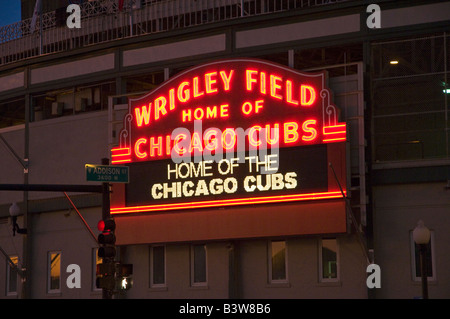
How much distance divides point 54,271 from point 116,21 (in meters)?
11.4

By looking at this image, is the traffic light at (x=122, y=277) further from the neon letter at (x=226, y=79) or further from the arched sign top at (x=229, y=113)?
the neon letter at (x=226, y=79)

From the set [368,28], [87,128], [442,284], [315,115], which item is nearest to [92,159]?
[87,128]

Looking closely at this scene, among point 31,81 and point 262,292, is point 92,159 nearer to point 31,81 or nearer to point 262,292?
point 31,81

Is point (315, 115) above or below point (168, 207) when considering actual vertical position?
above

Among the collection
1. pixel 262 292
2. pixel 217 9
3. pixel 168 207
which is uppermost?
pixel 217 9

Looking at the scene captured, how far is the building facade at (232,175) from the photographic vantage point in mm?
29406

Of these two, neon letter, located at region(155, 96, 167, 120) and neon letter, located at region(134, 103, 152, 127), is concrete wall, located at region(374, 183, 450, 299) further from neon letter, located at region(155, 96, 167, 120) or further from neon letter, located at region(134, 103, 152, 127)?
neon letter, located at region(134, 103, 152, 127)

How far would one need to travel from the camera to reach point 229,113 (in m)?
31.7

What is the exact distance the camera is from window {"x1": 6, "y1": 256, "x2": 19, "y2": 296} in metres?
38.4

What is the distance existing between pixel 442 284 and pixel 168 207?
10121mm

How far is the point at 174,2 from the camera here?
123 ft

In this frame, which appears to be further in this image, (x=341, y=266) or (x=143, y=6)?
(x=143, y=6)

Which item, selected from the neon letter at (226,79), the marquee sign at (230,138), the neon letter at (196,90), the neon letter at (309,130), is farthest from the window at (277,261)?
the neon letter at (196,90)

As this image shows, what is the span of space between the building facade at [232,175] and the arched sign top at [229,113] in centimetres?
27
